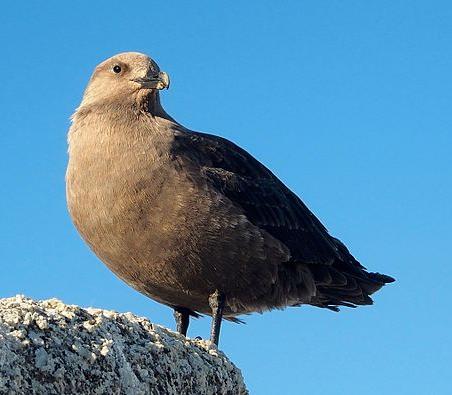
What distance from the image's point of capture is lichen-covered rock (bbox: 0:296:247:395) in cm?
366

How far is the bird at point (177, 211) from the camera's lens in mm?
6586

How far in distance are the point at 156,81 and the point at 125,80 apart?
32cm

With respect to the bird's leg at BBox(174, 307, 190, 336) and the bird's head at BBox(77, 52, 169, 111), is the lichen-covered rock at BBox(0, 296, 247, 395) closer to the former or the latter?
the bird's leg at BBox(174, 307, 190, 336)

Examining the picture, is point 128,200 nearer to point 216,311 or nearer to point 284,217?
point 216,311

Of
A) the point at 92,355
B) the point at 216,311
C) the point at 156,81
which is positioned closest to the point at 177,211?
the point at 216,311

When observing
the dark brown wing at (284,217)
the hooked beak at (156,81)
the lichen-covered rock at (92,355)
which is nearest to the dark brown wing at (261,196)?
the dark brown wing at (284,217)

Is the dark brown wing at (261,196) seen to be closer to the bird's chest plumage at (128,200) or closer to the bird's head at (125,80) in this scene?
the bird's chest plumage at (128,200)

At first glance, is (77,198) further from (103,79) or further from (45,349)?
(45,349)

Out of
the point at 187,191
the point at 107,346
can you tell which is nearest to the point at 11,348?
the point at 107,346

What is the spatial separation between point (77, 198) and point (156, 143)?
2.52ft

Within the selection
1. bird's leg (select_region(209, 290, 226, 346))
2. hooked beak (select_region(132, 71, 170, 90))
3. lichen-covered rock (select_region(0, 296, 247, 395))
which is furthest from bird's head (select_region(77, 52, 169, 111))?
lichen-covered rock (select_region(0, 296, 247, 395))

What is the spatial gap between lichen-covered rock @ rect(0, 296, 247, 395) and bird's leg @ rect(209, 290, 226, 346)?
1.73 meters

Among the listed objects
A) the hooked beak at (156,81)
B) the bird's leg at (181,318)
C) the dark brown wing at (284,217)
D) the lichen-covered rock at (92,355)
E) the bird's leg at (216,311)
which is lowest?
the lichen-covered rock at (92,355)

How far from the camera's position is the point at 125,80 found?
7.66m
